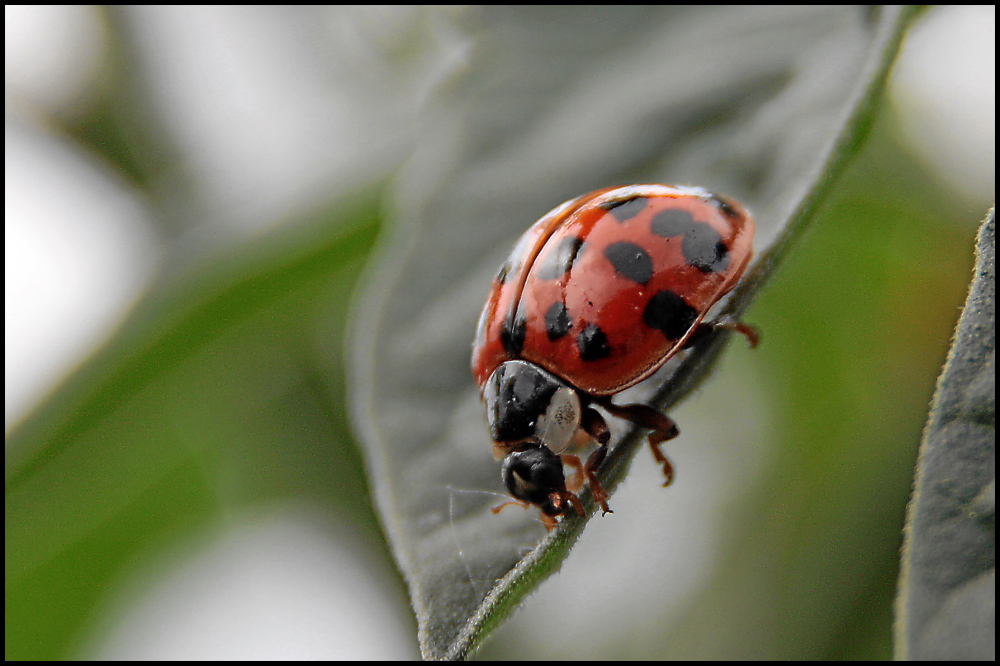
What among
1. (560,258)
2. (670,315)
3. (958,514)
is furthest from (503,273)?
(958,514)

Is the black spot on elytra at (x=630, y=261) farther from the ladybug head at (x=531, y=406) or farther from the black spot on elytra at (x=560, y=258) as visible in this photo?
the ladybug head at (x=531, y=406)

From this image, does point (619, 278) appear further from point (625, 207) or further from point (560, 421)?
point (560, 421)

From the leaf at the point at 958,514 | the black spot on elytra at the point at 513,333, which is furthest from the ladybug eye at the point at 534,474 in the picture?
the leaf at the point at 958,514

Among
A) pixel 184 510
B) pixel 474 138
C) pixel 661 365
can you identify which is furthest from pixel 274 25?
pixel 661 365

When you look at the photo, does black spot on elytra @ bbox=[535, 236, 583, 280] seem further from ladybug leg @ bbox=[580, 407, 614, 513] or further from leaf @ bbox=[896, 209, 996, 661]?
leaf @ bbox=[896, 209, 996, 661]

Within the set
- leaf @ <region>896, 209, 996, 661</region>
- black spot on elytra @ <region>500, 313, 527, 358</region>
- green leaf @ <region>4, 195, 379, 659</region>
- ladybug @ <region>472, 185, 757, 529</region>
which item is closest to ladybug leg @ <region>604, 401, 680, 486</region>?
ladybug @ <region>472, 185, 757, 529</region>

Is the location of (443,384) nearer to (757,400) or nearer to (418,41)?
(757,400)
